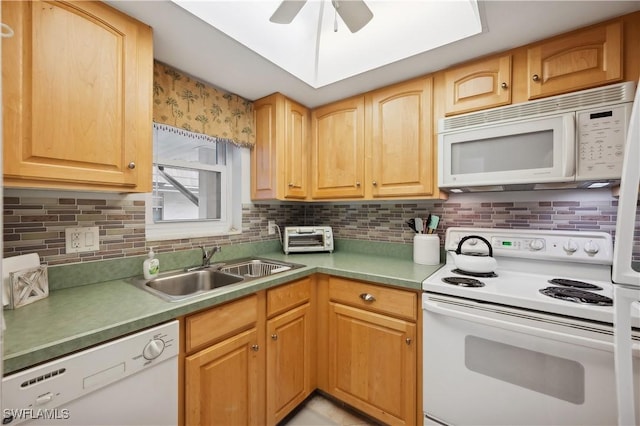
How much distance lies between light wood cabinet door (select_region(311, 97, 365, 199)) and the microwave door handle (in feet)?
3.50

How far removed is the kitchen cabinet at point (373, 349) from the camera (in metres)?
1.45

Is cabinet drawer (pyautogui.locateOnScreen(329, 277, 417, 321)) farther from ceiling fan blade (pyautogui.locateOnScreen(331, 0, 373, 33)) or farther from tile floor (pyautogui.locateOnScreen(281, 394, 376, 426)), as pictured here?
ceiling fan blade (pyautogui.locateOnScreen(331, 0, 373, 33))

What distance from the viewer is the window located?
5.73 feet

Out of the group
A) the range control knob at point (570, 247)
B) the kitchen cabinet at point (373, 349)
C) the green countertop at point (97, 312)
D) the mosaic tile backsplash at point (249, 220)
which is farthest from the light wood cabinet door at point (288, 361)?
the range control knob at point (570, 247)

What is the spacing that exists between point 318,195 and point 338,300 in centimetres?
84

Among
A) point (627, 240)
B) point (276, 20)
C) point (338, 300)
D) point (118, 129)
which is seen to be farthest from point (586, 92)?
point (118, 129)

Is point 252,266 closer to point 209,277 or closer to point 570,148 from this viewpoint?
point 209,277

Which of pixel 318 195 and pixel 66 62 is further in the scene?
pixel 318 195

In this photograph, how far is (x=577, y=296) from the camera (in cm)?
114

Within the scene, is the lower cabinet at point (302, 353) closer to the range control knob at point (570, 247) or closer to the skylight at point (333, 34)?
the range control knob at point (570, 247)

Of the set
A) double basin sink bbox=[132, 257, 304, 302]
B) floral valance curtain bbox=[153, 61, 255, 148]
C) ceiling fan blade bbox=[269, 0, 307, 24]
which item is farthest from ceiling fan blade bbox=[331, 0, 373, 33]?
double basin sink bbox=[132, 257, 304, 302]

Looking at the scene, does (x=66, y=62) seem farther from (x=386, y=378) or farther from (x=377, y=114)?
(x=386, y=378)

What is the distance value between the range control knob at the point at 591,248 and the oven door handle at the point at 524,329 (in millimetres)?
554

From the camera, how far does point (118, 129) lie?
46.8 inches
